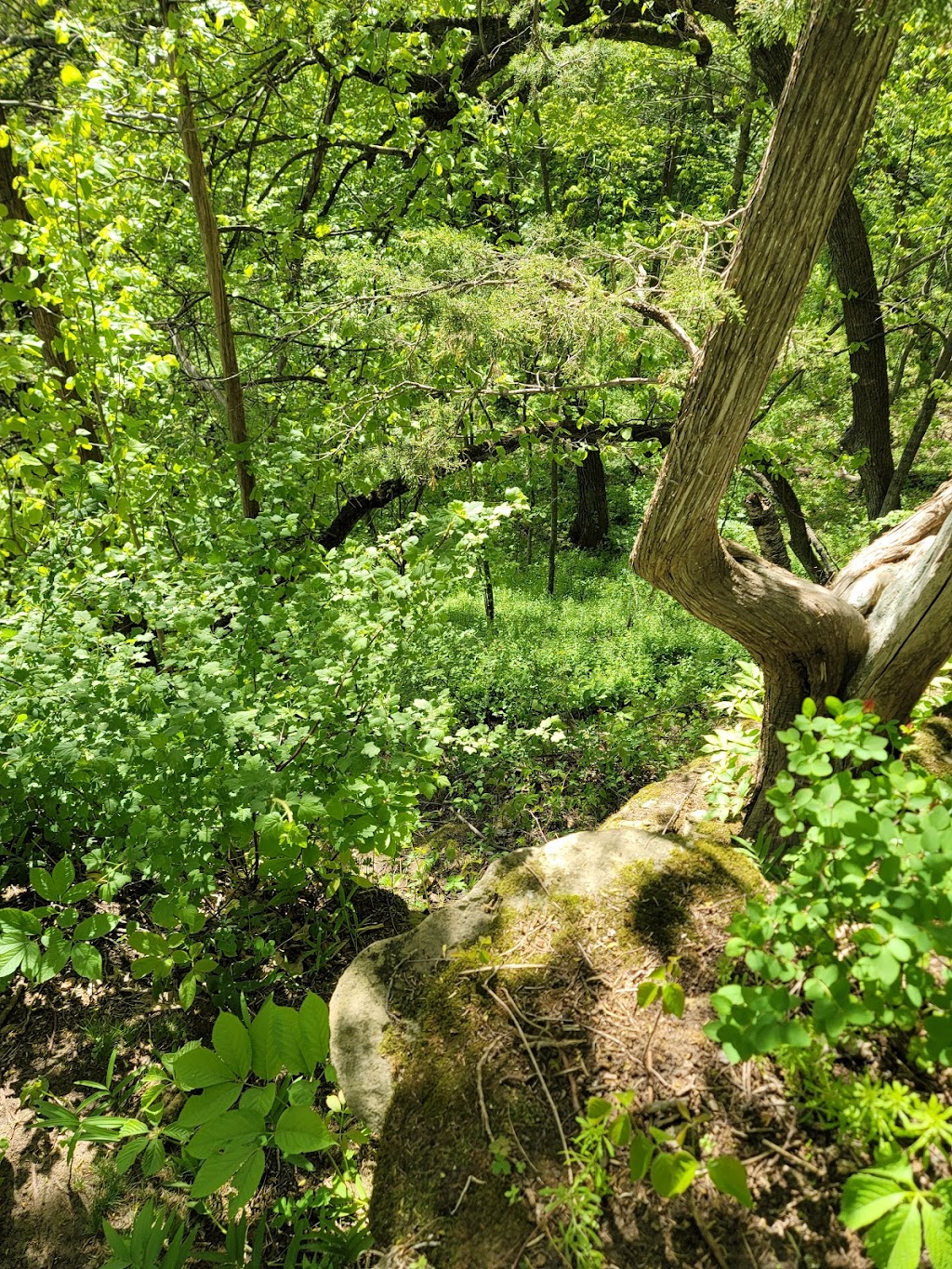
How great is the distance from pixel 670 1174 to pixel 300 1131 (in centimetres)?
78

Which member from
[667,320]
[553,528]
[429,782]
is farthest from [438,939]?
[553,528]

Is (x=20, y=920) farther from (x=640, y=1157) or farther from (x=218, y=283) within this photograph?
(x=218, y=283)

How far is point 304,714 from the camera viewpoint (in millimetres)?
2523

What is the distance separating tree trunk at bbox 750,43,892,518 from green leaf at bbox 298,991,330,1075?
663 cm

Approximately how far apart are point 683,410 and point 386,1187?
2.75 meters

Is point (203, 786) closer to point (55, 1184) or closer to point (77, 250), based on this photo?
point (55, 1184)

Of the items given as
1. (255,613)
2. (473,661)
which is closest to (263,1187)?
(255,613)

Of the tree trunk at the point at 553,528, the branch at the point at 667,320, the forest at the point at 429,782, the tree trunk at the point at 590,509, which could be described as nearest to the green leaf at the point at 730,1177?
the forest at the point at 429,782

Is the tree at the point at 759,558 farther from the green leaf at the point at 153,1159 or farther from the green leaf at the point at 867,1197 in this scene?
the green leaf at the point at 153,1159

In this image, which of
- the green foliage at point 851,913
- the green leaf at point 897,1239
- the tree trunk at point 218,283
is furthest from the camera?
the tree trunk at point 218,283

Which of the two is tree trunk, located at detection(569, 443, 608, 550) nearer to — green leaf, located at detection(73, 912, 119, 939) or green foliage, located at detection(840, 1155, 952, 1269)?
green leaf, located at detection(73, 912, 119, 939)

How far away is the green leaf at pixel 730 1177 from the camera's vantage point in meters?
1.24

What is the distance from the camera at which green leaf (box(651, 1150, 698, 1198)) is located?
50.1 inches

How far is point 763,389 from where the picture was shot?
2.51 m
